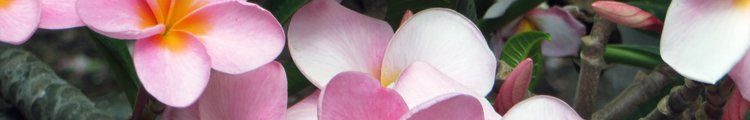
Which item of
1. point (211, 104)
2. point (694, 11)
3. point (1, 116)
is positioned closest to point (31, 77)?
point (1, 116)

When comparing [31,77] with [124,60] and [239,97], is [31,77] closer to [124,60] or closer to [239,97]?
[124,60]

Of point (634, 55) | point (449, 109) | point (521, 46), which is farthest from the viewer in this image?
point (634, 55)

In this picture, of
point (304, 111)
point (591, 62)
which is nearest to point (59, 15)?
point (304, 111)

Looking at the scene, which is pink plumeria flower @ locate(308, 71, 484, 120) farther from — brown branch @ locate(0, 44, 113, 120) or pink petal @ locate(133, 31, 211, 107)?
brown branch @ locate(0, 44, 113, 120)

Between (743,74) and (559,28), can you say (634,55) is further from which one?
(743,74)

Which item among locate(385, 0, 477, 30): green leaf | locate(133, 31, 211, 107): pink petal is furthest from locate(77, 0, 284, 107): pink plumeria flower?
locate(385, 0, 477, 30): green leaf

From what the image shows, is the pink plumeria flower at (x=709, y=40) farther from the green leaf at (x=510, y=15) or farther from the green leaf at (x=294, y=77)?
the green leaf at (x=510, y=15)
